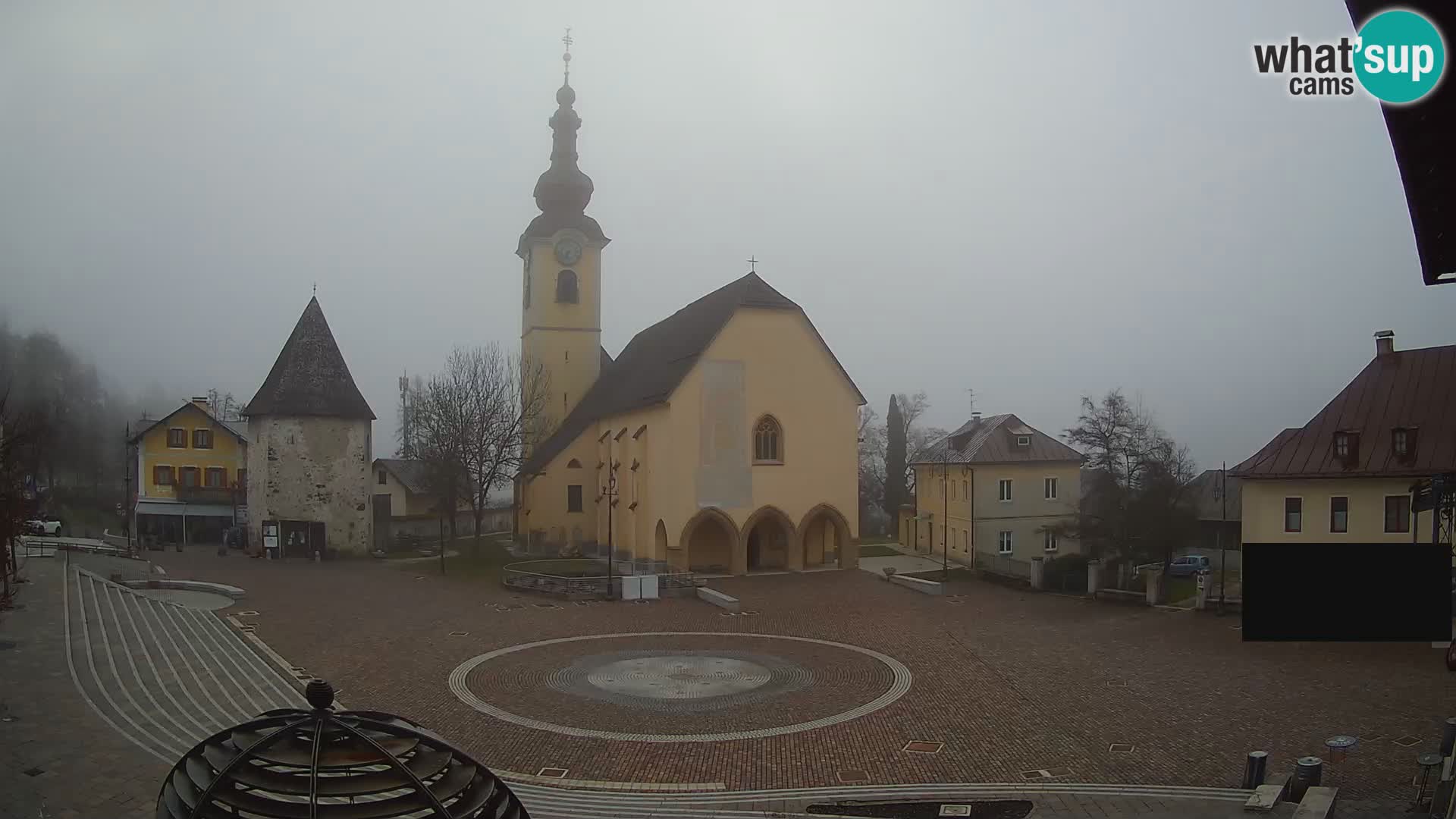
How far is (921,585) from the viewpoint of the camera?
2931cm

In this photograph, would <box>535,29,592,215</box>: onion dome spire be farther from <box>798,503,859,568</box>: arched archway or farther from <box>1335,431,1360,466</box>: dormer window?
<box>1335,431,1360,466</box>: dormer window

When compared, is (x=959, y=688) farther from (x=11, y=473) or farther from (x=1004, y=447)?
(x=1004, y=447)

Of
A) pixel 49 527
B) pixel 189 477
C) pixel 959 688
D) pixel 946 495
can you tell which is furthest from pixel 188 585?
pixel 946 495

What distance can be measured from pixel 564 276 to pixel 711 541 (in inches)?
751

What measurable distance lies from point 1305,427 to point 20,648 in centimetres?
3082

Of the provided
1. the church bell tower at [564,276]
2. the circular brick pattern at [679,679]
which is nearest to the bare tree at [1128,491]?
the circular brick pattern at [679,679]

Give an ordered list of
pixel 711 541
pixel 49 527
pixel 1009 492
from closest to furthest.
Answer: pixel 711 541, pixel 1009 492, pixel 49 527

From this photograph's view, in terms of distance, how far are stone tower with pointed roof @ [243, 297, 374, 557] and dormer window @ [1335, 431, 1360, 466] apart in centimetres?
3715

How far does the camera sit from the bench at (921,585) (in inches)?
1130

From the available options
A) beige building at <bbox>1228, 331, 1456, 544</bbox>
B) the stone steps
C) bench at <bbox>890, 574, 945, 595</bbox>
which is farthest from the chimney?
the stone steps

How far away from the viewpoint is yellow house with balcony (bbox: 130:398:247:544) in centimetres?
5019

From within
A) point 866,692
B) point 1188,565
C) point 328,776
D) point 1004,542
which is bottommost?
point 1188,565

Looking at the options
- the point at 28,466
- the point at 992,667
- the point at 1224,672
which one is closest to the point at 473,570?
the point at 28,466

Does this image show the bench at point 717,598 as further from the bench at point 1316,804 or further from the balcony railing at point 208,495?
the balcony railing at point 208,495
